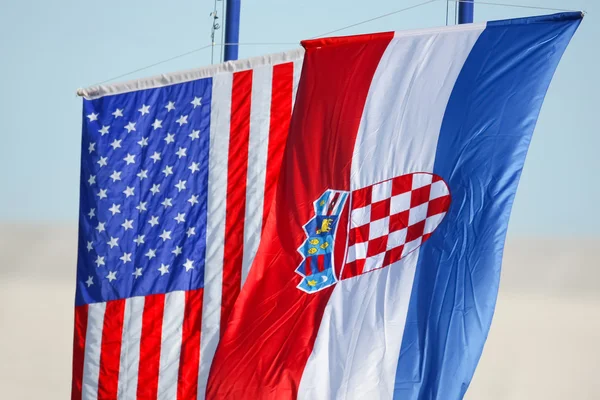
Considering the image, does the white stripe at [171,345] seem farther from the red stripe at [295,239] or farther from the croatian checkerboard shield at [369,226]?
the croatian checkerboard shield at [369,226]

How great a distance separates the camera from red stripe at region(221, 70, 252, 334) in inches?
326

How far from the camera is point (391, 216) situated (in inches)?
280

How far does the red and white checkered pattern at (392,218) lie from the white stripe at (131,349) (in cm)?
210

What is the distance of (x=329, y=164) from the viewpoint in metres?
7.45

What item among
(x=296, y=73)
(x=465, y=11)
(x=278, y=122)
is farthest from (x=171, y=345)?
(x=465, y=11)

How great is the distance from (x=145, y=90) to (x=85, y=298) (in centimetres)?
167

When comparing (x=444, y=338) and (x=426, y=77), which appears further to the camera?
(x=426, y=77)

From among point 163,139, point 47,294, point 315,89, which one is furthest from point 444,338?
point 47,294

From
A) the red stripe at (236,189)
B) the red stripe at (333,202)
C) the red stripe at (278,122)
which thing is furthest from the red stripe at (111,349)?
the red stripe at (333,202)

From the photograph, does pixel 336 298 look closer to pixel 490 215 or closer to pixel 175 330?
pixel 490 215

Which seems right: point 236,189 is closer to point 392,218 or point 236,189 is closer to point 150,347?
point 150,347

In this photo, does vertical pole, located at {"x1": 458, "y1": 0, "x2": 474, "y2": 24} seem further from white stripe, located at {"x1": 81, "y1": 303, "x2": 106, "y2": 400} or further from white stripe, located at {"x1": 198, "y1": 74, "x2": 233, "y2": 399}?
white stripe, located at {"x1": 81, "y1": 303, "x2": 106, "y2": 400}

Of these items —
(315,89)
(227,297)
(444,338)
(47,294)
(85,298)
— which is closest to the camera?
(444,338)

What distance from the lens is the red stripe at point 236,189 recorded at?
8.27 m
